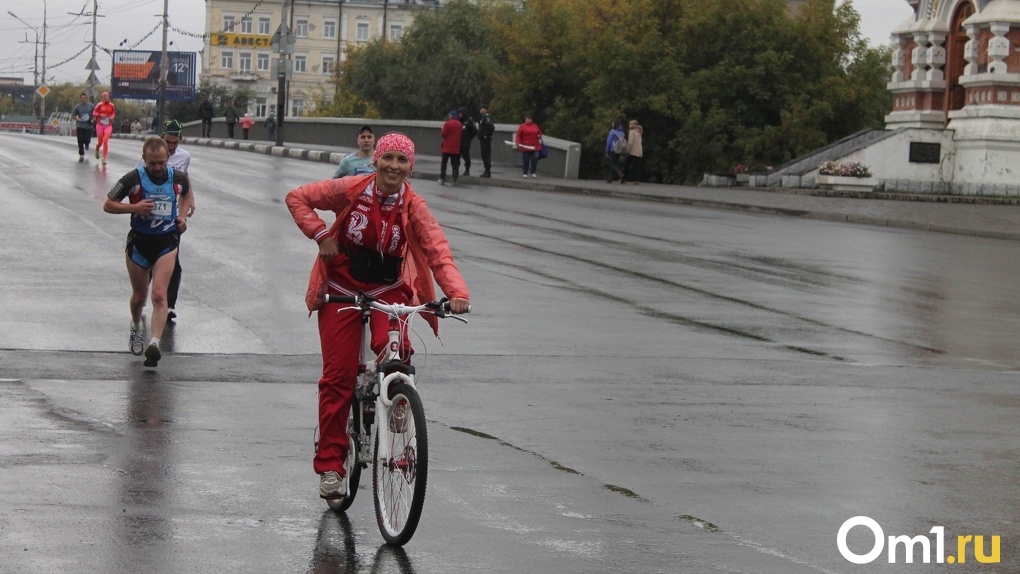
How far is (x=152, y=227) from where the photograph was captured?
1106 cm

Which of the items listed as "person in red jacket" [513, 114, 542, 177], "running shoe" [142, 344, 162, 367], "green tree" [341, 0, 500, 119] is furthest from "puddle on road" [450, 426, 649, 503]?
"green tree" [341, 0, 500, 119]

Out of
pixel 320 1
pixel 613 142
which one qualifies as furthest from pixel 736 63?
pixel 320 1

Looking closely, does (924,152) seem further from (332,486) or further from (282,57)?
(332,486)

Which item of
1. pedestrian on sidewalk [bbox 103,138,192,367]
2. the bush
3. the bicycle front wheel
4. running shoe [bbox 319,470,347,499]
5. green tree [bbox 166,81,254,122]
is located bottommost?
running shoe [bbox 319,470,347,499]

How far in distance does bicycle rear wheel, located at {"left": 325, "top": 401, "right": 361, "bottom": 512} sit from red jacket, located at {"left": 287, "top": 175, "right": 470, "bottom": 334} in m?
0.60

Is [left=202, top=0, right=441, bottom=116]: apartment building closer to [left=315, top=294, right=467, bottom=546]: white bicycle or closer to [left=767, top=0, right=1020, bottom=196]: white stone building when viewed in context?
[left=767, top=0, right=1020, bottom=196]: white stone building

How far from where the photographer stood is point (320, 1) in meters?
138

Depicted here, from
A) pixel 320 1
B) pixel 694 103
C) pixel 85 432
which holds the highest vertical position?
pixel 320 1

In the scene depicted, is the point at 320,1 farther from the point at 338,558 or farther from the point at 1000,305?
the point at 338,558

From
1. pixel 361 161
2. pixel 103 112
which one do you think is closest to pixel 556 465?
pixel 361 161

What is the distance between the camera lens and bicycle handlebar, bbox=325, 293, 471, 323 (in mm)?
6270

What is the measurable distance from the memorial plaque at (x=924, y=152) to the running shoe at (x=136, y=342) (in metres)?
31.8

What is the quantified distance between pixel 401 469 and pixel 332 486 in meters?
0.53

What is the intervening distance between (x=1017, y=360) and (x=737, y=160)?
31.4 meters
